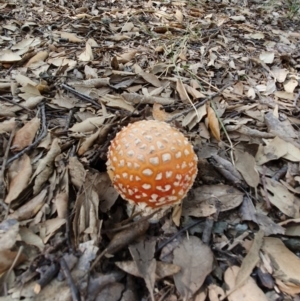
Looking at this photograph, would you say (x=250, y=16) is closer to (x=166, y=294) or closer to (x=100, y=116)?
(x=100, y=116)

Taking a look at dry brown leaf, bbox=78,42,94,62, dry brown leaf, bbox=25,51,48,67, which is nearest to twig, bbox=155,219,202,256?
dry brown leaf, bbox=78,42,94,62

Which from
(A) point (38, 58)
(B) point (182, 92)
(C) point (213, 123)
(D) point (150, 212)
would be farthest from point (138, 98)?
(A) point (38, 58)

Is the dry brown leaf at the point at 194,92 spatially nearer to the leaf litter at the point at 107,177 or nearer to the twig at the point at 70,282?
the leaf litter at the point at 107,177

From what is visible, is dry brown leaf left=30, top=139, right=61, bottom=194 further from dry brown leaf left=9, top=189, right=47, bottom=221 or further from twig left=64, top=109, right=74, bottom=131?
twig left=64, top=109, right=74, bottom=131

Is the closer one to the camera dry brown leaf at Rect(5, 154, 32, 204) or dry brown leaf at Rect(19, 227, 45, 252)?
dry brown leaf at Rect(19, 227, 45, 252)

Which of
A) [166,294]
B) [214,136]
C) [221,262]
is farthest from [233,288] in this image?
[214,136]

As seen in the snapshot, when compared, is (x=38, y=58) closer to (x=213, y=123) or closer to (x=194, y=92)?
(x=194, y=92)

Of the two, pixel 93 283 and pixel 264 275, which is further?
pixel 264 275
